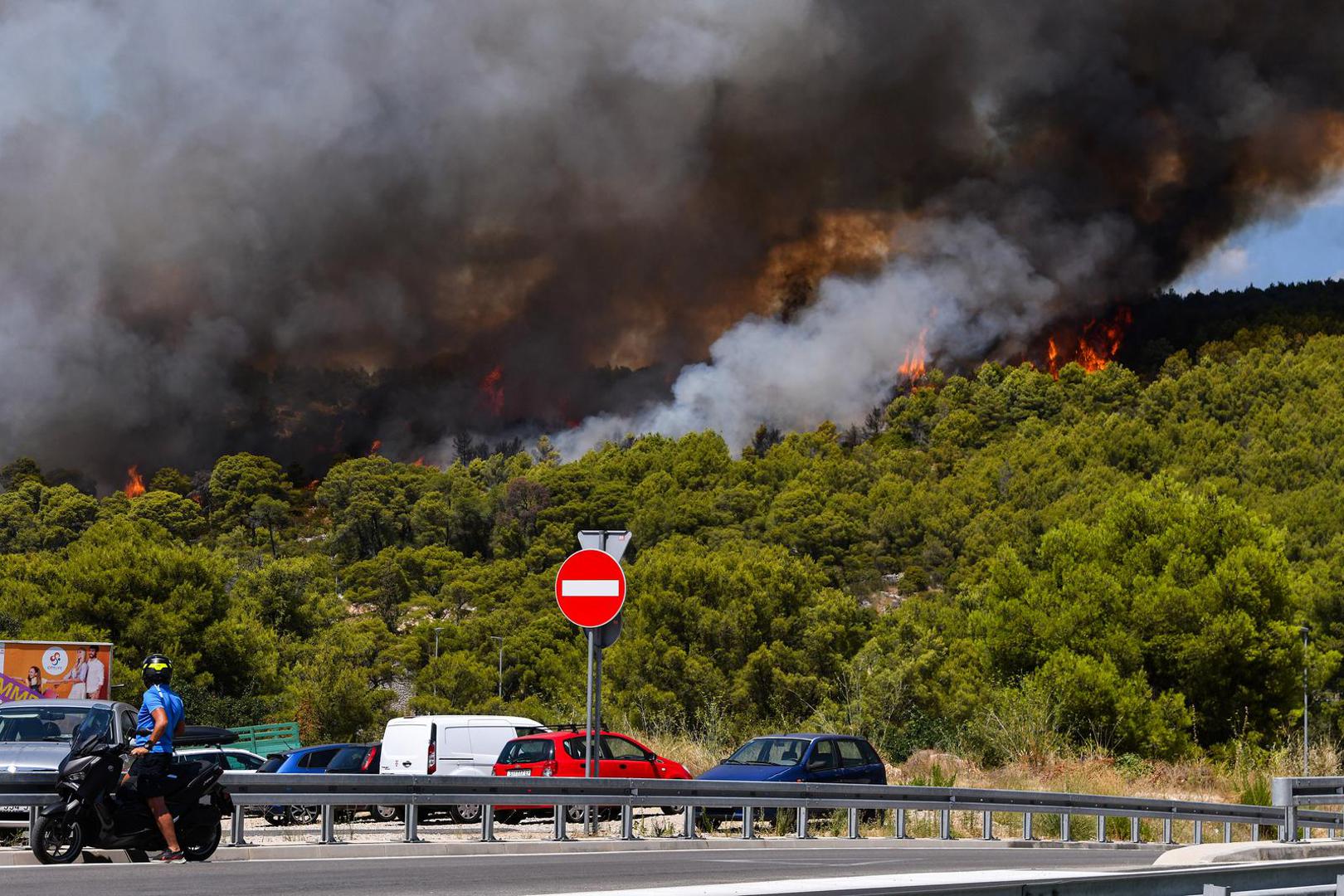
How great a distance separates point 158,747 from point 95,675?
2057 cm

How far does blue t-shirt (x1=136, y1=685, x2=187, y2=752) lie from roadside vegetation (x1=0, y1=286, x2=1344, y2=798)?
14801 mm

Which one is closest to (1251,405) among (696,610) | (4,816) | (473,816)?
(696,610)

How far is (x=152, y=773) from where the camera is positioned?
11.7m

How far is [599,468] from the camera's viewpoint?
152250 millimetres

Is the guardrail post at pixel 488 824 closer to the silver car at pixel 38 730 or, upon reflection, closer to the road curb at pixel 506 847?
the road curb at pixel 506 847

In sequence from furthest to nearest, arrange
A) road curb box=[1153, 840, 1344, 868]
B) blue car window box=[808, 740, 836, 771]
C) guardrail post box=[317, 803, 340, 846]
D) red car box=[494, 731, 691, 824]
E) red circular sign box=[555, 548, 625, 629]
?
red car box=[494, 731, 691, 824] → blue car window box=[808, 740, 836, 771] → red circular sign box=[555, 548, 625, 629] → guardrail post box=[317, 803, 340, 846] → road curb box=[1153, 840, 1344, 868]

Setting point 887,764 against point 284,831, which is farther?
point 887,764

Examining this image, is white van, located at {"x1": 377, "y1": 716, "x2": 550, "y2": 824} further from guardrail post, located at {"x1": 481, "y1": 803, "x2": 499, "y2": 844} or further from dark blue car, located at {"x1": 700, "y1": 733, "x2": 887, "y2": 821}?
guardrail post, located at {"x1": 481, "y1": 803, "x2": 499, "y2": 844}

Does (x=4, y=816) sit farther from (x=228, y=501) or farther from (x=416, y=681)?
(x=228, y=501)

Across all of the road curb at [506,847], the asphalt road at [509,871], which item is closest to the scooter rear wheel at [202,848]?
the asphalt road at [509,871]

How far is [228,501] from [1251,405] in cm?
12787

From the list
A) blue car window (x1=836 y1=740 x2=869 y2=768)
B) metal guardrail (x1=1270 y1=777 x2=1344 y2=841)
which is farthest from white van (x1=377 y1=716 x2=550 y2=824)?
metal guardrail (x1=1270 y1=777 x2=1344 y2=841)

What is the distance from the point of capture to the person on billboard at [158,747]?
11625 mm

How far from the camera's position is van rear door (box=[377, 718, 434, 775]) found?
25.2 m
